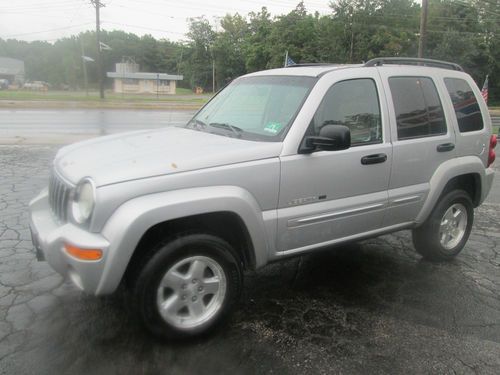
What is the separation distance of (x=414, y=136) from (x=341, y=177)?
96 centimetres

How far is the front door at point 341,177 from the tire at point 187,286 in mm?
477

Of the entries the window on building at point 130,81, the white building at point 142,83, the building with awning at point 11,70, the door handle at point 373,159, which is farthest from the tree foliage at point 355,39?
the door handle at point 373,159

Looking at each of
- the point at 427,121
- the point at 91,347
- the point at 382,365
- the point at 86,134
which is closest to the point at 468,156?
the point at 427,121

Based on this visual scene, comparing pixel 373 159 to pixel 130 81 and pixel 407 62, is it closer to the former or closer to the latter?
pixel 407 62

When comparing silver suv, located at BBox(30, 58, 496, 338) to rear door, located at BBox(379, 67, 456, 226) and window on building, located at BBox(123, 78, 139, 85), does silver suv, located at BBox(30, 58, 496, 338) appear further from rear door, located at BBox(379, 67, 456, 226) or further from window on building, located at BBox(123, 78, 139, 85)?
window on building, located at BBox(123, 78, 139, 85)

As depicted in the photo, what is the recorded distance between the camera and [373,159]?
366 cm

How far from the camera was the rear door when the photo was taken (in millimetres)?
3881

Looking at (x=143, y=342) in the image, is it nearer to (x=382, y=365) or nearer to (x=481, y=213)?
(x=382, y=365)

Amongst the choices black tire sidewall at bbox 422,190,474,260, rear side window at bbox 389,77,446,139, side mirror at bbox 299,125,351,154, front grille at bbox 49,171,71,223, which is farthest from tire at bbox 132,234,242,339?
black tire sidewall at bbox 422,190,474,260

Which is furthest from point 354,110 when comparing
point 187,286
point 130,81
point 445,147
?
point 130,81

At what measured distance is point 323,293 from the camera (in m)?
3.83

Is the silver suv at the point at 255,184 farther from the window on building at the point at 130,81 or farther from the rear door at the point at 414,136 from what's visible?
the window on building at the point at 130,81

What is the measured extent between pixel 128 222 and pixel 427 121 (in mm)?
2828

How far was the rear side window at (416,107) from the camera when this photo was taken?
3.93 m
